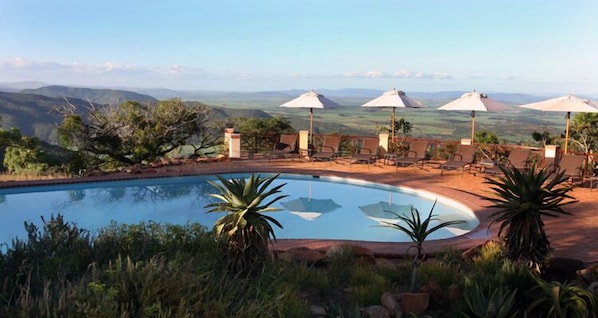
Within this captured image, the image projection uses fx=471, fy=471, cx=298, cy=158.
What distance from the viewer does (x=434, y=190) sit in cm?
1045

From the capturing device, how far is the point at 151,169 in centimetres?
1240

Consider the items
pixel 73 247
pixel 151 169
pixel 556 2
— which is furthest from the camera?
pixel 556 2

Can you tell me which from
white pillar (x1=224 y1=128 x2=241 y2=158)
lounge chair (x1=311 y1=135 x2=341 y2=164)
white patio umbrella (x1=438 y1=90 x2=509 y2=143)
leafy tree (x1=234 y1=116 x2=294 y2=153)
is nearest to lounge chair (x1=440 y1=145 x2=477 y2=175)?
white patio umbrella (x1=438 y1=90 x2=509 y2=143)

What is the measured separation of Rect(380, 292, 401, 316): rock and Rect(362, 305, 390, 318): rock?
10 centimetres

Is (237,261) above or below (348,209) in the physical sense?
above

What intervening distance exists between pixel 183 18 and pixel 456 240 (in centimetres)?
2893

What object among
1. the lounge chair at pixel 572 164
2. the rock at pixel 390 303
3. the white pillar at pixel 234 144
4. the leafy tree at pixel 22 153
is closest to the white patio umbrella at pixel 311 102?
the white pillar at pixel 234 144

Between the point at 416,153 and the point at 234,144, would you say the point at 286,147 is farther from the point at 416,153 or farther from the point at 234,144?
the point at 416,153

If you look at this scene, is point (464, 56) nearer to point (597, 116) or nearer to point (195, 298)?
point (597, 116)

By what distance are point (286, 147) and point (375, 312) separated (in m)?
11.3

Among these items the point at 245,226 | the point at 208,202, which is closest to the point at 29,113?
the point at 208,202

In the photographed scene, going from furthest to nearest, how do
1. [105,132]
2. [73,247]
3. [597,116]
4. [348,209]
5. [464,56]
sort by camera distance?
1. [464,56]
2. [597,116]
3. [105,132]
4. [348,209]
5. [73,247]

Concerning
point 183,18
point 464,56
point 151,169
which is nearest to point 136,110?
point 151,169

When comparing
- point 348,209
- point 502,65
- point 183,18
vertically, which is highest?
point 183,18
